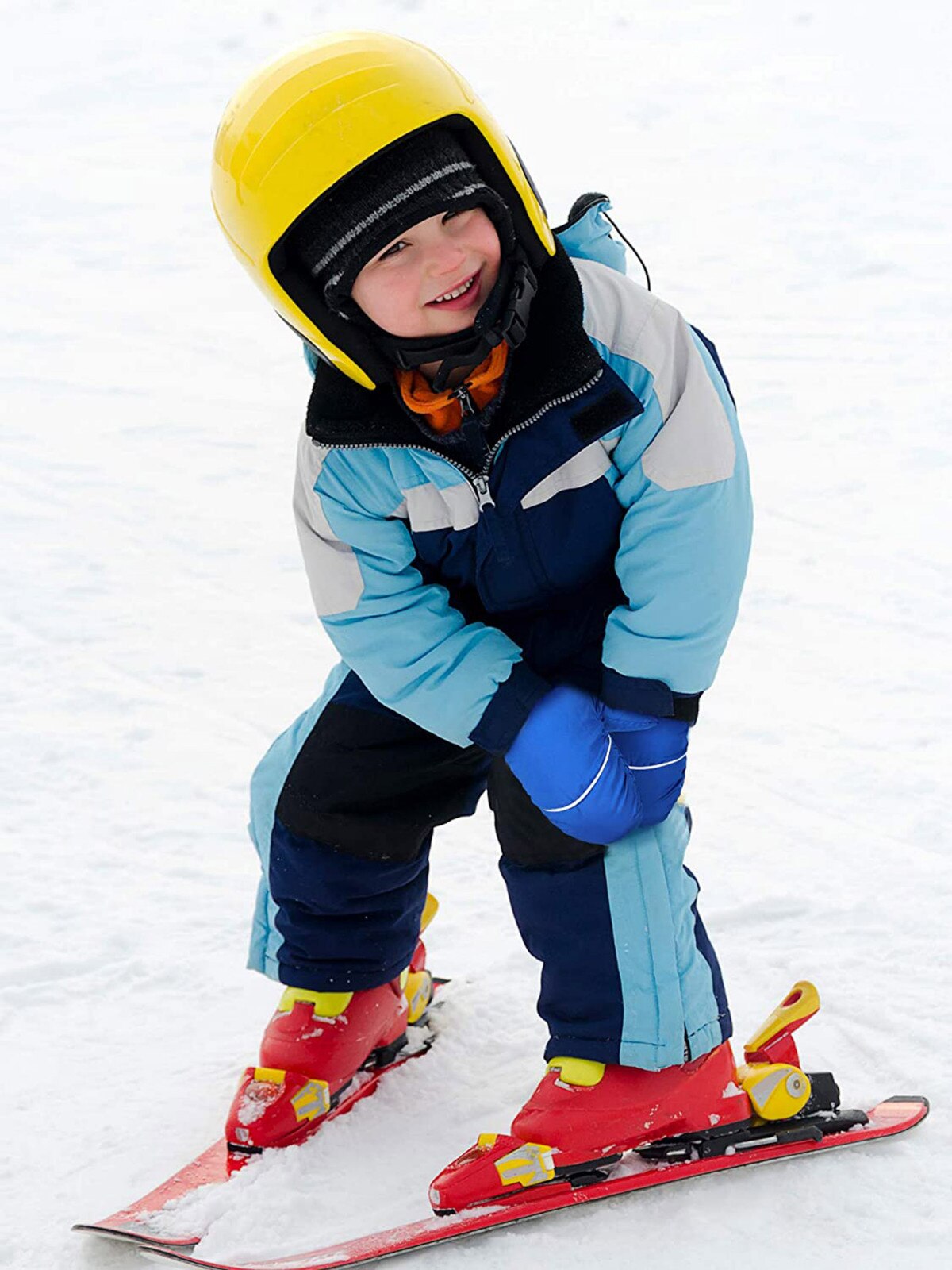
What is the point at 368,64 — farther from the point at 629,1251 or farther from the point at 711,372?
the point at 629,1251

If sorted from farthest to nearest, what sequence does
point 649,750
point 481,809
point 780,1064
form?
point 481,809 → point 780,1064 → point 649,750

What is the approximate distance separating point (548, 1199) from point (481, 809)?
141 cm

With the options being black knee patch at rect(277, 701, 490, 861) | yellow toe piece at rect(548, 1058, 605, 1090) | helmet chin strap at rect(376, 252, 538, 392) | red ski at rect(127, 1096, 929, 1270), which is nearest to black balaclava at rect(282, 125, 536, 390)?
helmet chin strap at rect(376, 252, 538, 392)

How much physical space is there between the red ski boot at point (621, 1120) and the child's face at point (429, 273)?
3.64 feet

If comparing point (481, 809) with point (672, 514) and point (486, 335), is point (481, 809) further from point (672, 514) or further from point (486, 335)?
point (486, 335)

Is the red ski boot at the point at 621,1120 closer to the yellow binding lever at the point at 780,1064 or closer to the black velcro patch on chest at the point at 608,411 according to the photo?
the yellow binding lever at the point at 780,1064

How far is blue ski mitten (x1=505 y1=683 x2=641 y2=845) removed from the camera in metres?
2.12

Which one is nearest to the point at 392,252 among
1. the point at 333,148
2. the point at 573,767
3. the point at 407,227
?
the point at 407,227

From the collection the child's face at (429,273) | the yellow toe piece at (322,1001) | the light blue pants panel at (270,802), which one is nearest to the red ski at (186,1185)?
the yellow toe piece at (322,1001)

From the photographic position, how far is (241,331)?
6883 mm

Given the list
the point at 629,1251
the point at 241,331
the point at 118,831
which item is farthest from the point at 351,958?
the point at 241,331

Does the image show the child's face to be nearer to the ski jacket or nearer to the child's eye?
the child's eye

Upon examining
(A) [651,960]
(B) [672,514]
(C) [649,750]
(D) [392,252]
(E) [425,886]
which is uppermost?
(D) [392,252]

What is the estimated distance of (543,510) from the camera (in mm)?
2129
